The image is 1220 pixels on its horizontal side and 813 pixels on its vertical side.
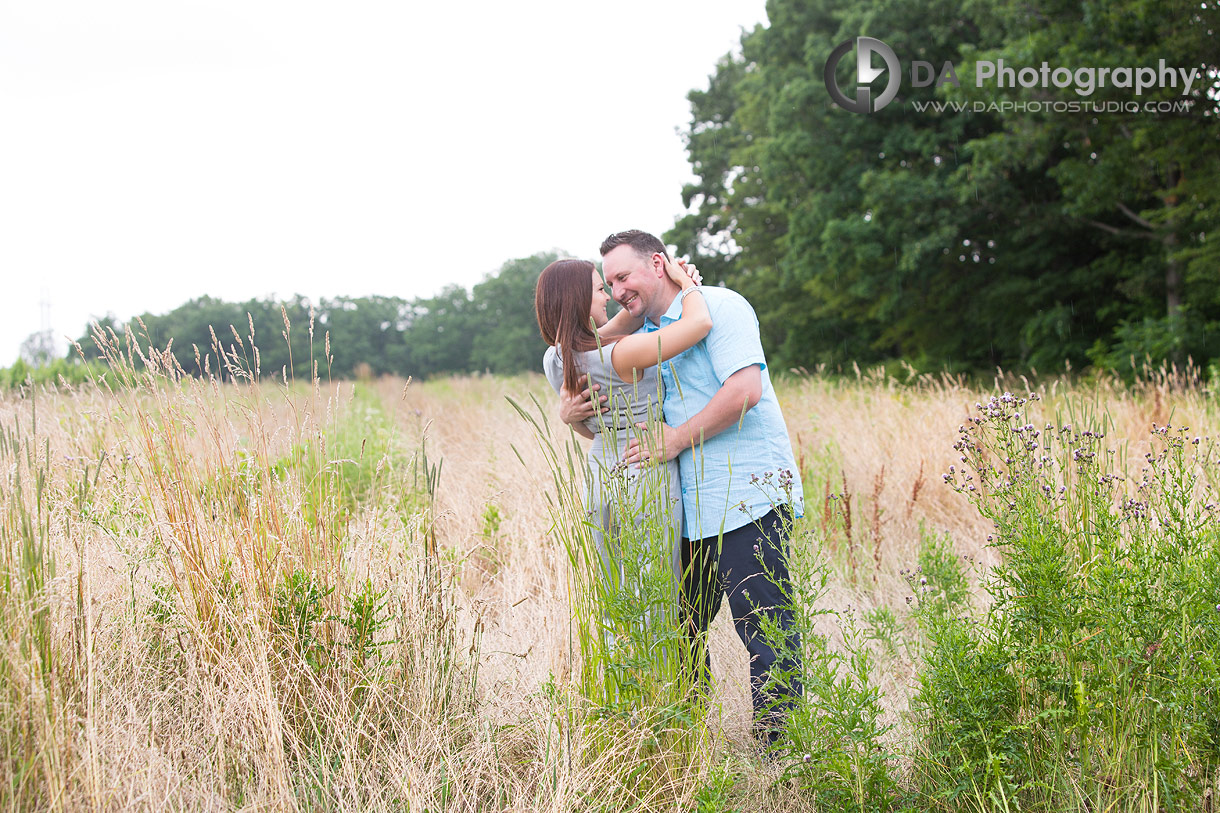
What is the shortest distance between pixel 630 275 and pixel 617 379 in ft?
1.15

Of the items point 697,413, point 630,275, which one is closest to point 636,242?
point 630,275

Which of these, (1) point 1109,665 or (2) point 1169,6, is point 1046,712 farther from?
(2) point 1169,6

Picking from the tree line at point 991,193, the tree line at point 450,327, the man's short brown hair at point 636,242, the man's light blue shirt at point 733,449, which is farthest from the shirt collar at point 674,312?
the tree line at point 450,327

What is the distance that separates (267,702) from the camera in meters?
2.07

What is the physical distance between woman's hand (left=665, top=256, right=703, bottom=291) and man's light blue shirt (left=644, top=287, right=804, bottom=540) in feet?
0.15

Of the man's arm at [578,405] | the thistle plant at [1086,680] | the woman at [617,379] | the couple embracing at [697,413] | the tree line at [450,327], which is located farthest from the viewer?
the tree line at [450,327]

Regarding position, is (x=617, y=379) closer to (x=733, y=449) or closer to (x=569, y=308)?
(x=569, y=308)

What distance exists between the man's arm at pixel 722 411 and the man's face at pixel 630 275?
422 mm

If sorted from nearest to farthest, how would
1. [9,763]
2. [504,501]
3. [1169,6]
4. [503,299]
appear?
[9,763]
[504,501]
[1169,6]
[503,299]

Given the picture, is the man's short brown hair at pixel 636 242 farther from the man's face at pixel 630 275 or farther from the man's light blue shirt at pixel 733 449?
the man's light blue shirt at pixel 733 449

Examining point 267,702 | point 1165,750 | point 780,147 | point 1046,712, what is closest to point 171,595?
point 267,702

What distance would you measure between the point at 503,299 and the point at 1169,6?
52068 millimetres

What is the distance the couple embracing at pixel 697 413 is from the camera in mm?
2312

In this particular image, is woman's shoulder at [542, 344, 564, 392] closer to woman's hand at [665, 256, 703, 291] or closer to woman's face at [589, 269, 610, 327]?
woman's face at [589, 269, 610, 327]
